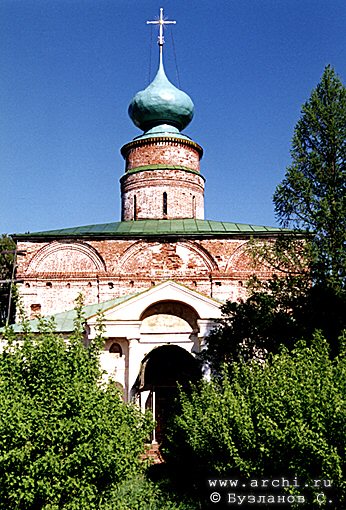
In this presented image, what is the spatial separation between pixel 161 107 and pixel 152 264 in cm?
718

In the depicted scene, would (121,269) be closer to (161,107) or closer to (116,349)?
(116,349)

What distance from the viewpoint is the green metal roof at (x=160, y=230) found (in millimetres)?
16812

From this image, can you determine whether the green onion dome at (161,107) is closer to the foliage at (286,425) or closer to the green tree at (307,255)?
the green tree at (307,255)

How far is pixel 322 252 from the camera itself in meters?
10.8

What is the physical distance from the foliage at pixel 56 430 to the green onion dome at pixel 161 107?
16.0m

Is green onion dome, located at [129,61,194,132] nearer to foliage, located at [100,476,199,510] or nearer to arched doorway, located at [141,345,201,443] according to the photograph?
arched doorway, located at [141,345,201,443]

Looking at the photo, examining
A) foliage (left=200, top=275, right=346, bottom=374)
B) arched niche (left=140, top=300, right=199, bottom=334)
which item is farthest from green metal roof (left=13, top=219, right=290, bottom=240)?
foliage (left=200, top=275, right=346, bottom=374)

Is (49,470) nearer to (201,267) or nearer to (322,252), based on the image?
(322,252)

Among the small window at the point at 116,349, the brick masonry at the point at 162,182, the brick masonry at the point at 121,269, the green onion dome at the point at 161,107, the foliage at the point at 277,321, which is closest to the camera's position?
the foliage at the point at 277,321

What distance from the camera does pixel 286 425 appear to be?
19.9 feet

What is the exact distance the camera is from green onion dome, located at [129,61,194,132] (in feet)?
69.1

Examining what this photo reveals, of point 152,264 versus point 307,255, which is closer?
point 307,255

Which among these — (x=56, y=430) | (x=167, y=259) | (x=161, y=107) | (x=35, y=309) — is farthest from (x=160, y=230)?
(x=56, y=430)

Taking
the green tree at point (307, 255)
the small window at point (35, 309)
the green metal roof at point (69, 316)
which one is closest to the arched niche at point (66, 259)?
the small window at point (35, 309)
